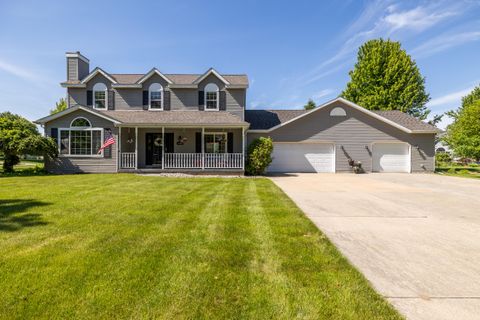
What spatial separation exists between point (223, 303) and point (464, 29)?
20.0m

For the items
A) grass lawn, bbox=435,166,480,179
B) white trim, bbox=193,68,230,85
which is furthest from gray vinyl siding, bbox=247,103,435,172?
white trim, bbox=193,68,230,85

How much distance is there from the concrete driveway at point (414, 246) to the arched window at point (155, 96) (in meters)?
12.9

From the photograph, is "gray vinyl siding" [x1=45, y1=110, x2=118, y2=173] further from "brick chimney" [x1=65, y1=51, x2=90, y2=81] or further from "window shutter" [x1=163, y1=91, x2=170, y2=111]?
"brick chimney" [x1=65, y1=51, x2=90, y2=81]

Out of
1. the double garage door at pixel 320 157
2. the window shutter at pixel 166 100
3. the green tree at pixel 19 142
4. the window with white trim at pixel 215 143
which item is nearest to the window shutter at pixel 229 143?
the window with white trim at pixel 215 143

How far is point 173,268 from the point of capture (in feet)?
9.61

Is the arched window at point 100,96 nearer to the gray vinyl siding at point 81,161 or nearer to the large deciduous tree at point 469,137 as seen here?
the gray vinyl siding at point 81,161

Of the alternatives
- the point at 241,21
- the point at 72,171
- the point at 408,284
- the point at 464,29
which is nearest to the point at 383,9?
the point at 464,29

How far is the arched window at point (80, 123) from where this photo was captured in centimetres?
1447

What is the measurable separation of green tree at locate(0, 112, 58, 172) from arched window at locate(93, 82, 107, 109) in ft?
13.3

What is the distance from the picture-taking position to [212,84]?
1677 cm

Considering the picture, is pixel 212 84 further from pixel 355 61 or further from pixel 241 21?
pixel 355 61

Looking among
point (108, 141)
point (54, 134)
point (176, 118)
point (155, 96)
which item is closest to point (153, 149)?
point (108, 141)

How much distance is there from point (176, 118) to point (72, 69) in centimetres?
901

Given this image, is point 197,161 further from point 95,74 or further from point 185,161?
point 95,74
